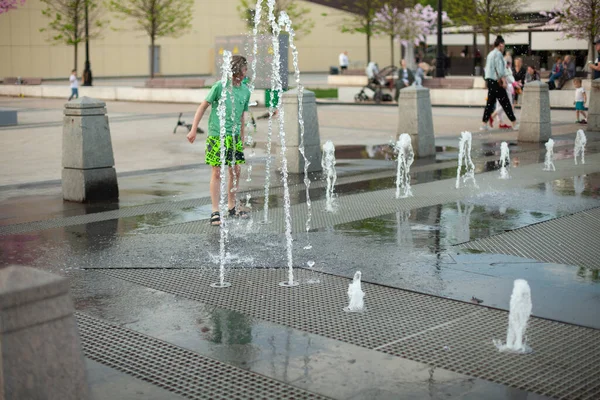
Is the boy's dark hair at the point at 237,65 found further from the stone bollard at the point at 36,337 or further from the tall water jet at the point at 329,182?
the stone bollard at the point at 36,337

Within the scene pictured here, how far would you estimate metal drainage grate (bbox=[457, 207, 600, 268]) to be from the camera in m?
7.07

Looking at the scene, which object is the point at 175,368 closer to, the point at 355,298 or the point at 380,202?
the point at 355,298

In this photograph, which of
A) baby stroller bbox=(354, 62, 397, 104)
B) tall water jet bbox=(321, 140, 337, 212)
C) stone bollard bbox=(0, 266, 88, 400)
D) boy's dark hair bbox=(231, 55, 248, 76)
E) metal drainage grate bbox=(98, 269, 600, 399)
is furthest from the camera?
baby stroller bbox=(354, 62, 397, 104)

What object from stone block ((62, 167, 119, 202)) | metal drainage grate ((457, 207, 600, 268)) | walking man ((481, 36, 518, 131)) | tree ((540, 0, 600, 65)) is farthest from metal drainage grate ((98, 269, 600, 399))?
tree ((540, 0, 600, 65))

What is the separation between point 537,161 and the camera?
1327cm

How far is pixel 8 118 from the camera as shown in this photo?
22188 mm

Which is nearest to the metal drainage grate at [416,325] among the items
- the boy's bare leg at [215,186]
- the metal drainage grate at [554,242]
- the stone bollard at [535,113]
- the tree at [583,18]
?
the metal drainage grate at [554,242]

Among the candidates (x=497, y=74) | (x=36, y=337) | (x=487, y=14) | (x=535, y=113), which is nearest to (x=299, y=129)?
(x=535, y=113)

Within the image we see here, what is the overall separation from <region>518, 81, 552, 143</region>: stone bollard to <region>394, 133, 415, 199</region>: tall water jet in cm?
297

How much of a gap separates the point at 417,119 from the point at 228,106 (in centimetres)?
617

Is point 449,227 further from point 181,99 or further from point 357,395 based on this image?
point 181,99

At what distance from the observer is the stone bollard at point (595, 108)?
17531 millimetres

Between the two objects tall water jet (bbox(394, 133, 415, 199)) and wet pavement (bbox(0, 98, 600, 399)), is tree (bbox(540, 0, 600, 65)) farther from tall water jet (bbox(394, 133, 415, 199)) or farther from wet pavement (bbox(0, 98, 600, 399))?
wet pavement (bbox(0, 98, 600, 399))

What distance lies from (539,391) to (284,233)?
4175 millimetres
